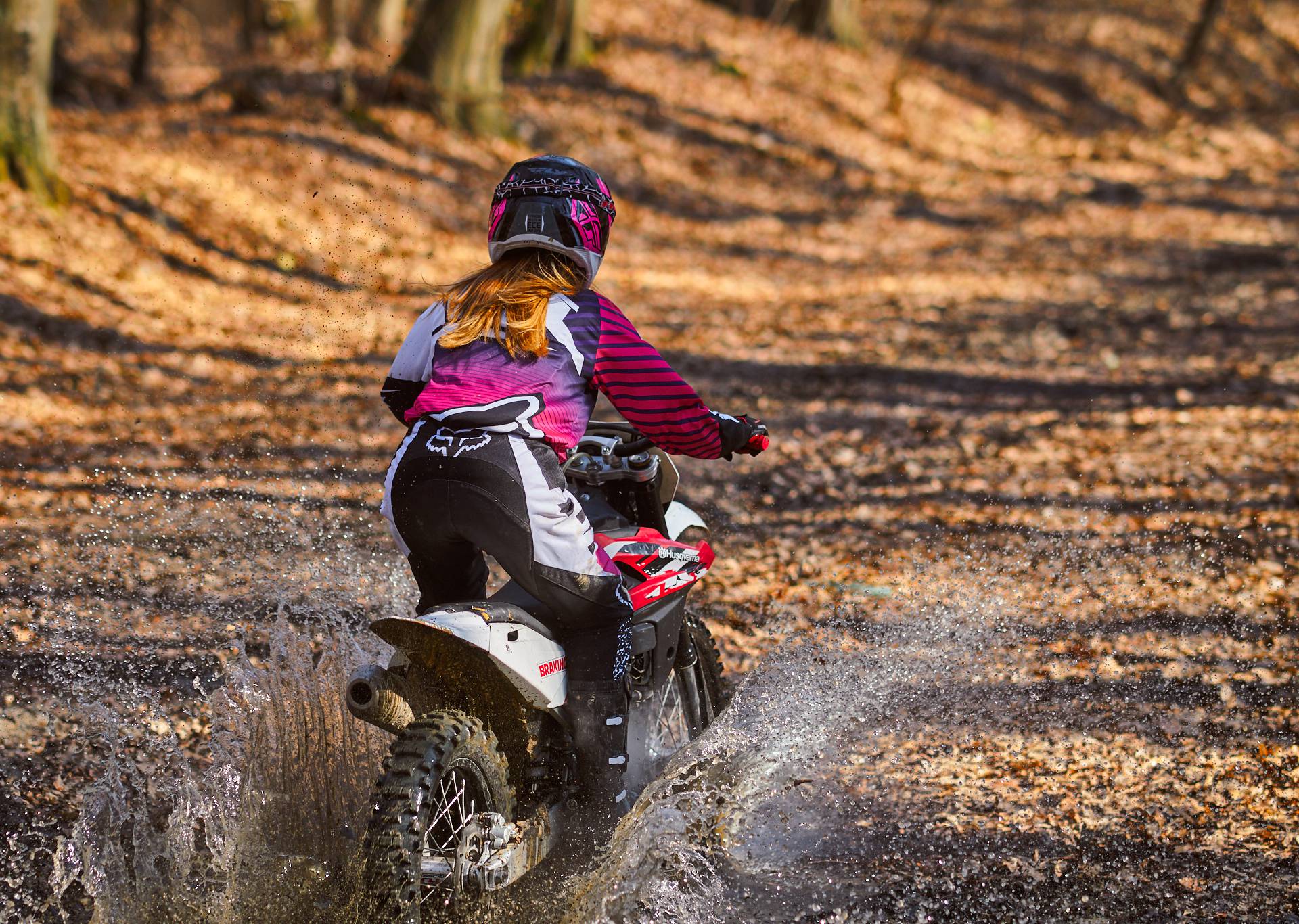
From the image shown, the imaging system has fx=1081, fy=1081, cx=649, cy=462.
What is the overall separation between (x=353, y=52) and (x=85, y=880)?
1438cm

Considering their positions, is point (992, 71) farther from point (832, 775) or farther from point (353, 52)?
point (832, 775)

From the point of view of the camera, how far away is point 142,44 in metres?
17.3

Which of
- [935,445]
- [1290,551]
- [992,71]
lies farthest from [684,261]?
[992,71]

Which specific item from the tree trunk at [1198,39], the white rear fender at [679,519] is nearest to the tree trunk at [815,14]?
the tree trunk at [1198,39]

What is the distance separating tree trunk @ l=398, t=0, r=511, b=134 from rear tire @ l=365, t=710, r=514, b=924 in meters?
11.9

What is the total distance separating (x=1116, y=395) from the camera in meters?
9.71

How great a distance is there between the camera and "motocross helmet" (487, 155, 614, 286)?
346 centimetres

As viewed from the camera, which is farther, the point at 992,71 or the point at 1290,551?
the point at 992,71

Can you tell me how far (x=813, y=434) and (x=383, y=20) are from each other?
15.7 metres

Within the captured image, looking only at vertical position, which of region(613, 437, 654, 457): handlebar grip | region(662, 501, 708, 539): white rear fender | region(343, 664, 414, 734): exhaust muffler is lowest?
region(343, 664, 414, 734): exhaust muffler

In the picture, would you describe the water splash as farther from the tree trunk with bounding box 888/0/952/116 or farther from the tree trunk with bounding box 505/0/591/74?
the tree trunk with bounding box 888/0/952/116

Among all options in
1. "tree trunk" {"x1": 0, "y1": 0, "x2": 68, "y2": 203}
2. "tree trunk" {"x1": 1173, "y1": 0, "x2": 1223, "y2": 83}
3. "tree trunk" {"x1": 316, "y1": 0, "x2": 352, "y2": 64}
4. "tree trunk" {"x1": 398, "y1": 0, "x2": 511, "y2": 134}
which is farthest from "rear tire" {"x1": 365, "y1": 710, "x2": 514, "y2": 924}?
"tree trunk" {"x1": 1173, "y1": 0, "x2": 1223, "y2": 83}

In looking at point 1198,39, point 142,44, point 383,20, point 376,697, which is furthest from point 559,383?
point 1198,39

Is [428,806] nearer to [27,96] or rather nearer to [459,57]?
[27,96]
